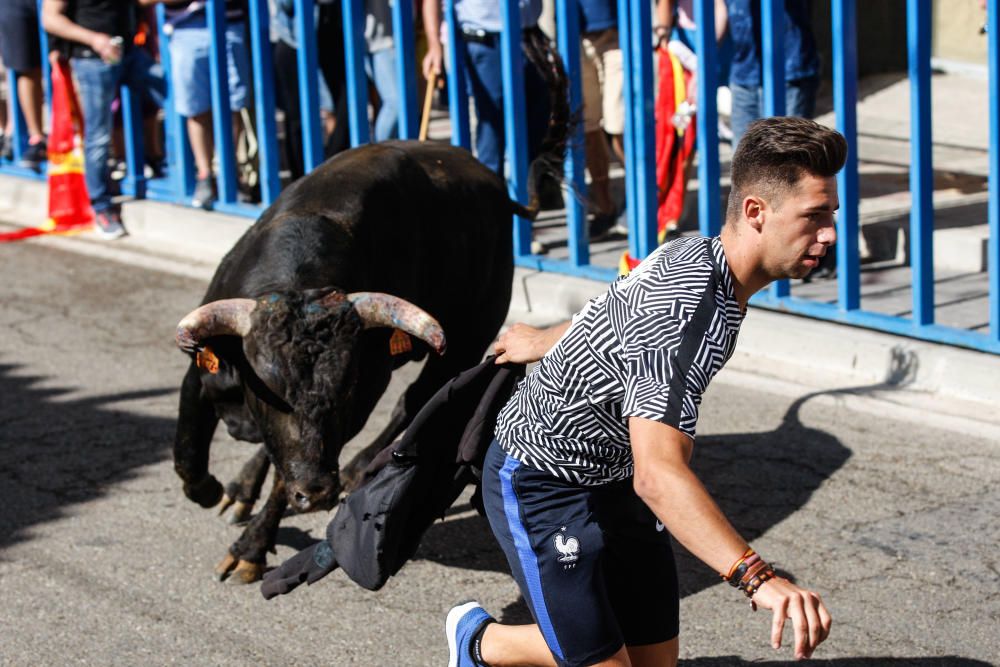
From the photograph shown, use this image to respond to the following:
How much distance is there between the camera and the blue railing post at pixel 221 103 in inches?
412

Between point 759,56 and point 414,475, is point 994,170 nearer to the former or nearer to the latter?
point 759,56

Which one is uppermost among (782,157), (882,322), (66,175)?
(782,157)

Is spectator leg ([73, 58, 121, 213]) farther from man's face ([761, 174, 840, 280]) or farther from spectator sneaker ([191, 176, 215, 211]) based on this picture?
man's face ([761, 174, 840, 280])

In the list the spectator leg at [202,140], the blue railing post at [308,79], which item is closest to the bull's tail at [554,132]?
the blue railing post at [308,79]

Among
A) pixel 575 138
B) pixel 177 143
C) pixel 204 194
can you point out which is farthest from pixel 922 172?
pixel 177 143

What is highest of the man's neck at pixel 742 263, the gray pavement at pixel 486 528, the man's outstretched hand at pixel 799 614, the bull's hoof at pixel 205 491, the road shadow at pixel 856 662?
the man's neck at pixel 742 263

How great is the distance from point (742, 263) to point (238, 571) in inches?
106

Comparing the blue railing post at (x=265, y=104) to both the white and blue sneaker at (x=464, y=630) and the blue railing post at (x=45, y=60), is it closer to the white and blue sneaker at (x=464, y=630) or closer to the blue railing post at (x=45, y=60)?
the blue railing post at (x=45, y=60)

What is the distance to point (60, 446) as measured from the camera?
21.8 feet

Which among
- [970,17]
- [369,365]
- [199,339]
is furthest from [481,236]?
[970,17]

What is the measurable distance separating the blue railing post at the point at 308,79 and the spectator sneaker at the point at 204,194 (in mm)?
1390

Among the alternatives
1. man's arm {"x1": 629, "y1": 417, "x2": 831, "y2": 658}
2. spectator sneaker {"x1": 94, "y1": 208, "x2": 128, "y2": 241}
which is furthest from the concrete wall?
man's arm {"x1": 629, "y1": 417, "x2": 831, "y2": 658}

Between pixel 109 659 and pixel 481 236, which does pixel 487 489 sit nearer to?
pixel 109 659

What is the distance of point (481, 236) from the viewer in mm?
6180
